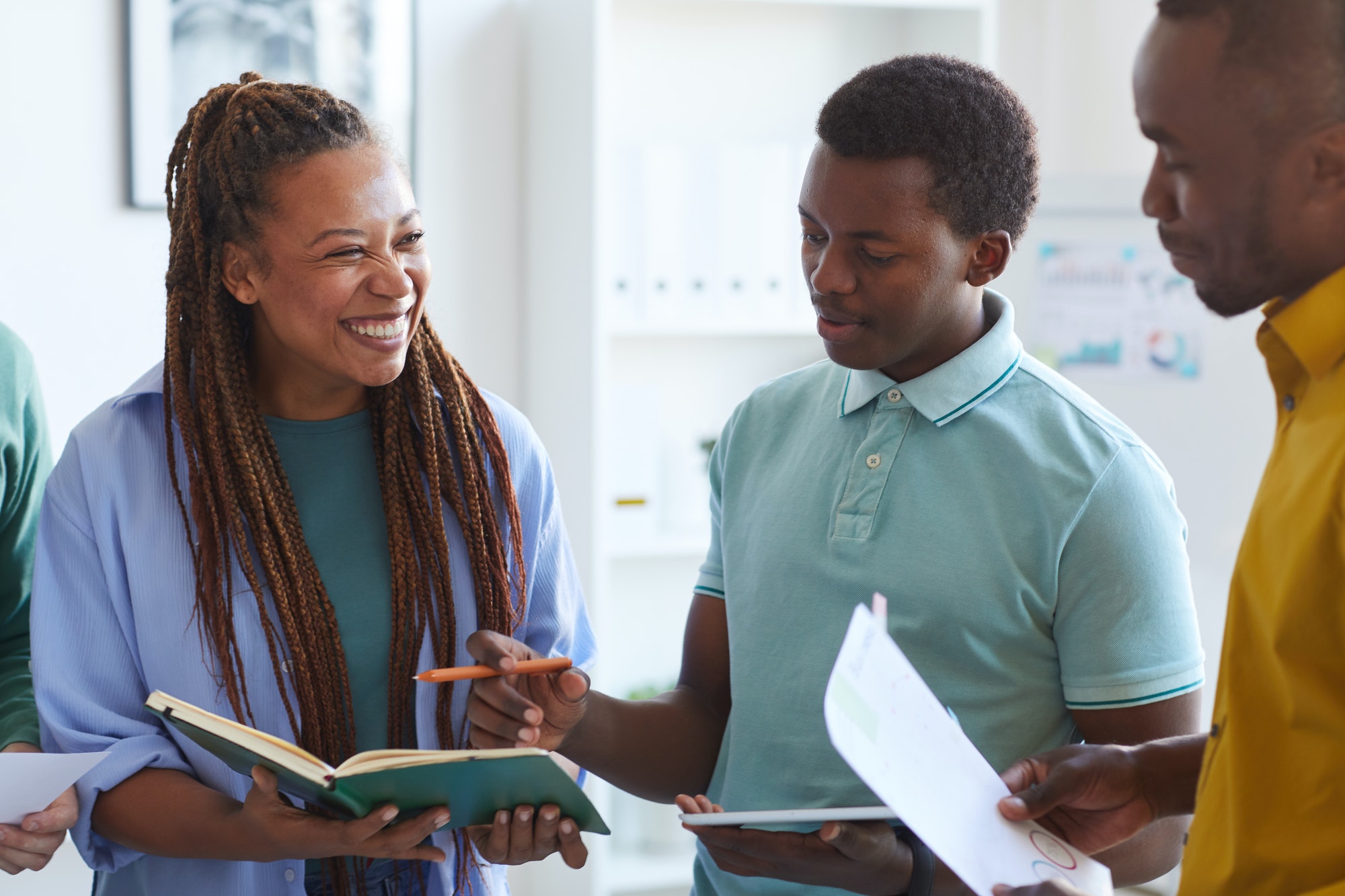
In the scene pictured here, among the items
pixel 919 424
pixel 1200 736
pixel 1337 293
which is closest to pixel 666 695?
pixel 919 424

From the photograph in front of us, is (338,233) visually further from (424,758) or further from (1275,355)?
(1275,355)

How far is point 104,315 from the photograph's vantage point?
7.70ft

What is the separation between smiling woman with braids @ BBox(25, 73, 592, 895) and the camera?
4.16ft

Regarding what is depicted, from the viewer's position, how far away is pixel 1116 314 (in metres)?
2.86

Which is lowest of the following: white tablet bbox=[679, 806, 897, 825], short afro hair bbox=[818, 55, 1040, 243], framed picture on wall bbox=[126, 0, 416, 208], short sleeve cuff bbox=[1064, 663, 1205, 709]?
white tablet bbox=[679, 806, 897, 825]

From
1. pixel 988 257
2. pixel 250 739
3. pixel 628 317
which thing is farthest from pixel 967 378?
pixel 628 317

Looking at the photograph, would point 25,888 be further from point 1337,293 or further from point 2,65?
point 1337,293

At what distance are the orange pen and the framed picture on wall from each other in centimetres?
143

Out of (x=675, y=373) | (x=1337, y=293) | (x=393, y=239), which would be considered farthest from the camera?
(x=675, y=373)

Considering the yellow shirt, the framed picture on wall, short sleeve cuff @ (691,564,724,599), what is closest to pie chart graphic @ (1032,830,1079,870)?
the yellow shirt

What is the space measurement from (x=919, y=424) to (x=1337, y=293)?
49 centimetres

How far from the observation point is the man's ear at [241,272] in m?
1.36

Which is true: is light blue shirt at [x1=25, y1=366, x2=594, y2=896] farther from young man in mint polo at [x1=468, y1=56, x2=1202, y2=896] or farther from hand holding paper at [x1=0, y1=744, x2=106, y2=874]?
young man in mint polo at [x1=468, y1=56, x2=1202, y2=896]

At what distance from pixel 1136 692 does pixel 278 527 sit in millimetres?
910
